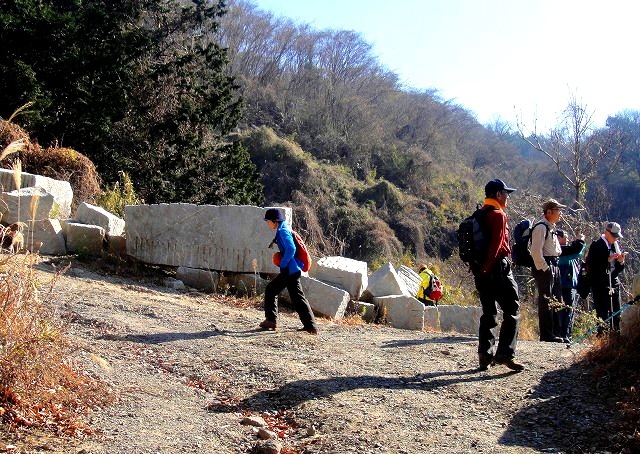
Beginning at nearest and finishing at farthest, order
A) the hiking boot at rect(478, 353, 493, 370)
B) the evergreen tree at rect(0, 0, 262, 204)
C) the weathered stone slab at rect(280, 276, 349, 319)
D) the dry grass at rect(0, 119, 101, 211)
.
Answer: the hiking boot at rect(478, 353, 493, 370) < the weathered stone slab at rect(280, 276, 349, 319) < the dry grass at rect(0, 119, 101, 211) < the evergreen tree at rect(0, 0, 262, 204)

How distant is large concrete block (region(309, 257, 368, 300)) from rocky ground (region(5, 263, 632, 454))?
3.27 m

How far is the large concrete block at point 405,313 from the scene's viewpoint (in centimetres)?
1108

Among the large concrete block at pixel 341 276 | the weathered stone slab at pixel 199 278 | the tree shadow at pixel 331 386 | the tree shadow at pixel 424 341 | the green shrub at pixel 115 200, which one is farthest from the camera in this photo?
the green shrub at pixel 115 200

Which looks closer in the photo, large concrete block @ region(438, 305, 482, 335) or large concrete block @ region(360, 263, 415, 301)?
large concrete block @ region(438, 305, 482, 335)

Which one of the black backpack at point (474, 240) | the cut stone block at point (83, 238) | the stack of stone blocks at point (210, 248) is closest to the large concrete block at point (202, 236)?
the stack of stone blocks at point (210, 248)

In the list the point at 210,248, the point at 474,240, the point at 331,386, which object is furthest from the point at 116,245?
the point at 474,240

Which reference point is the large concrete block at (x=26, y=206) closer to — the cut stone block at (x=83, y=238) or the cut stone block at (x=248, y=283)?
the cut stone block at (x=83, y=238)

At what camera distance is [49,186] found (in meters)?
12.6

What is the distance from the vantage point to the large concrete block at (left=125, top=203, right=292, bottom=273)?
1159 cm

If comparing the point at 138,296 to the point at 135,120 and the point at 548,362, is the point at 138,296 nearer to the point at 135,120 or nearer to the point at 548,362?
A: the point at 548,362

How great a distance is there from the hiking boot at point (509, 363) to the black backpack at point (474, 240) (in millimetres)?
849

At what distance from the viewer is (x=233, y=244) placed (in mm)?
11633

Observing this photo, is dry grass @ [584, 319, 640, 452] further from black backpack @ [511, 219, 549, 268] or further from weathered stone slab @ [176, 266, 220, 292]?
weathered stone slab @ [176, 266, 220, 292]

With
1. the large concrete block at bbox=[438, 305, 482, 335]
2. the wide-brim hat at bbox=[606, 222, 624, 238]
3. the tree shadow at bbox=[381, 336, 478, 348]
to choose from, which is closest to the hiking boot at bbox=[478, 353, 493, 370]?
the tree shadow at bbox=[381, 336, 478, 348]
